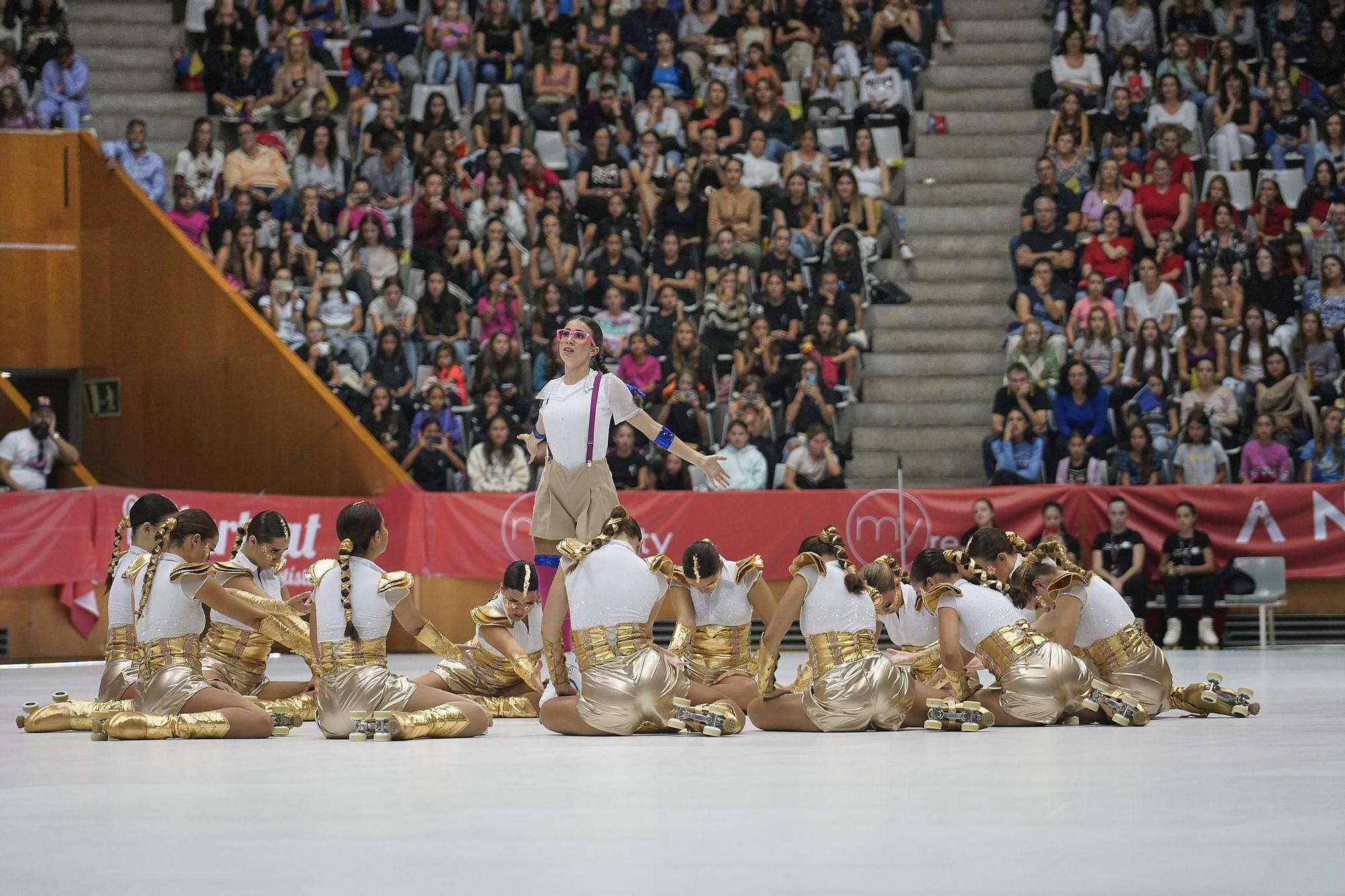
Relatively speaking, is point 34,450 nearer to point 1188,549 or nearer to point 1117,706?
point 1188,549

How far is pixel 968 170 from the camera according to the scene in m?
19.2

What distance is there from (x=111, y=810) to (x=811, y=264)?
13.0 metres

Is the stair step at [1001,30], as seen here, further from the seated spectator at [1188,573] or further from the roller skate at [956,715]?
the roller skate at [956,715]

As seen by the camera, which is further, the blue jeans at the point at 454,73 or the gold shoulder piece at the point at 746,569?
the blue jeans at the point at 454,73

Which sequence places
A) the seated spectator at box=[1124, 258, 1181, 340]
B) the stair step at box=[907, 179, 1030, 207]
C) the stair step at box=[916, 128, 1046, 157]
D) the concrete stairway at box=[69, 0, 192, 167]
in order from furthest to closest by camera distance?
the stair step at box=[916, 128, 1046, 157] < the concrete stairway at box=[69, 0, 192, 167] < the stair step at box=[907, 179, 1030, 207] < the seated spectator at box=[1124, 258, 1181, 340]

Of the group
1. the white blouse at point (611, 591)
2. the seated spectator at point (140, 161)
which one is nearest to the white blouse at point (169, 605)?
the white blouse at point (611, 591)

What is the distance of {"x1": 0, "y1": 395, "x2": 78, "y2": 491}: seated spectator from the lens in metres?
15.3

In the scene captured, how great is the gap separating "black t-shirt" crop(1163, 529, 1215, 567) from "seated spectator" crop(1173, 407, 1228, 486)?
2.74 feet

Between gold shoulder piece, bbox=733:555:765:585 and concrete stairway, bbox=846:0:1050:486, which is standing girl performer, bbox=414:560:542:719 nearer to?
gold shoulder piece, bbox=733:555:765:585

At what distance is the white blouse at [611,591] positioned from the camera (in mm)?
7965

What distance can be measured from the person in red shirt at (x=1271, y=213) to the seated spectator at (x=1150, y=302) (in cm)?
139

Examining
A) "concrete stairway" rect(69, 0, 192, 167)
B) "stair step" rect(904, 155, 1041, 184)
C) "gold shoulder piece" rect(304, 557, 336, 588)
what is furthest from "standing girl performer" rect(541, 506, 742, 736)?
"concrete stairway" rect(69, 0, 192, 167)

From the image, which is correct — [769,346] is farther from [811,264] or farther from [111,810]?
[111,810]

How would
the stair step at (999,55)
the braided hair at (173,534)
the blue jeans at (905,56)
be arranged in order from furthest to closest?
the stair step at (999,55) < the blue jeans at (905,56) < the braided hair at (173,534)
